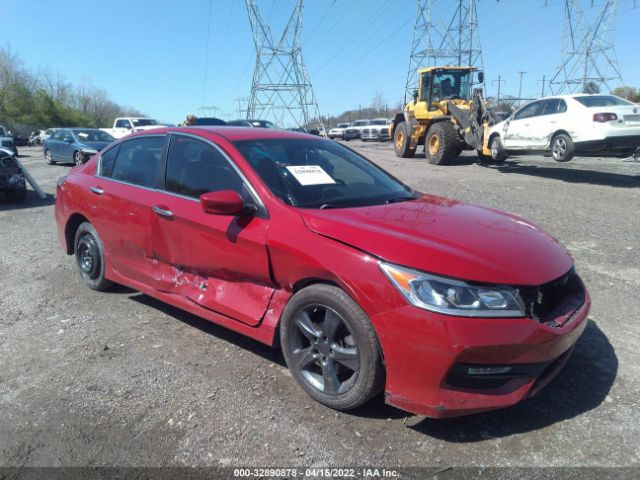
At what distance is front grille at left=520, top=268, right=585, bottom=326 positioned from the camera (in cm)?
251

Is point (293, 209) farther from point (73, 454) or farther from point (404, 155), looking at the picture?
point (404, 155)

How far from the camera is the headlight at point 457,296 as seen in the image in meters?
2.36

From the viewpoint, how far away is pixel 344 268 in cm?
261

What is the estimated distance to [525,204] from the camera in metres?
8.40

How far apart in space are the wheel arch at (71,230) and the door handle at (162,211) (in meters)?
1.52

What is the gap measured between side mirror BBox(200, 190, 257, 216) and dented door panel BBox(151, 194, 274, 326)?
0.07m

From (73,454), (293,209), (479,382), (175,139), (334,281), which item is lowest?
(73,454)

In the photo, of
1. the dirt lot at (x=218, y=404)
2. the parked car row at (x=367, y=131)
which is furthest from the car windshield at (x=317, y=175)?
the parked car row at (x=367, y=131)

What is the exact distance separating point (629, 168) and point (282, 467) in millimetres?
14566

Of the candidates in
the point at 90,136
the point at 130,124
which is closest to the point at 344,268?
the point at 90,136

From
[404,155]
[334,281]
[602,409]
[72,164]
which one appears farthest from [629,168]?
[72,164]

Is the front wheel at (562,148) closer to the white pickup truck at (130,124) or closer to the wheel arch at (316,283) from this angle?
Answer: the wheel arch at (316,283)

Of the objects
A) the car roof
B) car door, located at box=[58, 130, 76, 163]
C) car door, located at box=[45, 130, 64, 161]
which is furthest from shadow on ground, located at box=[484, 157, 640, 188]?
car door, located at box=[45, 130, 64, 161]

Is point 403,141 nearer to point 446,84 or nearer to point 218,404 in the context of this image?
point 446,84
